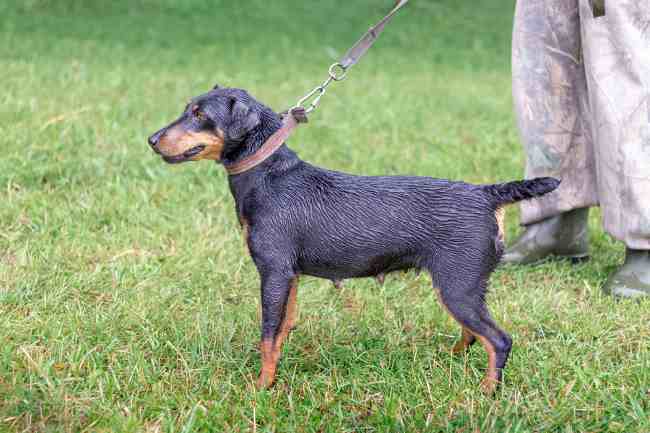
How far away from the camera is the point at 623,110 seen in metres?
3.66

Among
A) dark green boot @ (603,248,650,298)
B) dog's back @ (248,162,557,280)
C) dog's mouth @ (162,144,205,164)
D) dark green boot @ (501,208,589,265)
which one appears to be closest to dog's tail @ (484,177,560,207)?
dog's back @ (248,162,557,280)

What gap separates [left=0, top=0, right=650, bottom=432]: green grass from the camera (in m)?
2.72

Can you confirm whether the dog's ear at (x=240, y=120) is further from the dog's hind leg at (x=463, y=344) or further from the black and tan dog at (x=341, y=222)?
the dog's hind leg at (x=463, y=344)

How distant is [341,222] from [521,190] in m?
0.64

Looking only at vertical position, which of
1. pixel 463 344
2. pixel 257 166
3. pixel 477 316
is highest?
pixel 257 166

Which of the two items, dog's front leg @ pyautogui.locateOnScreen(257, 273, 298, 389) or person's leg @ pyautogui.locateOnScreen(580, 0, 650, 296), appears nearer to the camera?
dog's front leg @ pyautogui.locateOnScreen(257, 273, 298, 389)

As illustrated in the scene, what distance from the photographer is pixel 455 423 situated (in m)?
2.64

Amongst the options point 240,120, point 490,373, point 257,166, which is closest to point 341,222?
point 257,166

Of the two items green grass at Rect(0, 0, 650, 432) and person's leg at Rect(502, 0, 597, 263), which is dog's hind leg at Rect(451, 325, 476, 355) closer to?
green grass at Rect(0, 0, 650, 432)

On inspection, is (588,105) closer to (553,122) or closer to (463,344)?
(553,122)

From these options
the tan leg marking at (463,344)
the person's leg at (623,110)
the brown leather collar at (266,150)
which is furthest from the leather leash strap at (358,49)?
the tan leg marking at (463,344)

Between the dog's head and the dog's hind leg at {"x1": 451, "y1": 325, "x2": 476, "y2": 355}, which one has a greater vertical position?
the dog's head

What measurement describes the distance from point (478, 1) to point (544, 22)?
35.6 ft

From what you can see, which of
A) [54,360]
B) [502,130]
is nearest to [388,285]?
[54,360]
